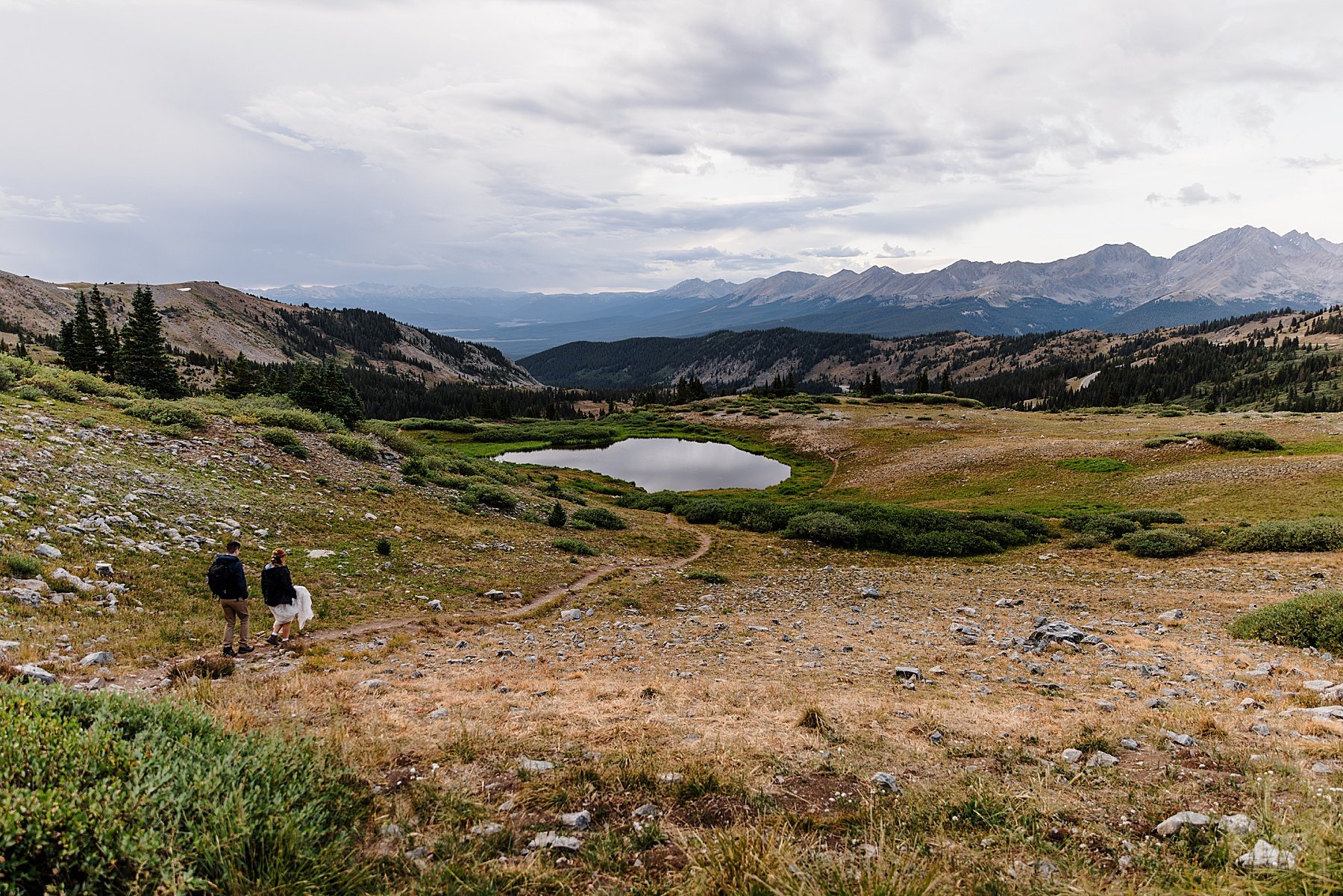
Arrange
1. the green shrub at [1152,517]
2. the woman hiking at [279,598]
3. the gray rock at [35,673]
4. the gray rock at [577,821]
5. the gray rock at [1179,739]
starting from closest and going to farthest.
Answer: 1. the gray rock at [577,821]
2. the gray rock at [1179,739]
3. the gray rock at [35,673]
4. the woman hiking at [279,598]
5. the green shrub at [1152,517]

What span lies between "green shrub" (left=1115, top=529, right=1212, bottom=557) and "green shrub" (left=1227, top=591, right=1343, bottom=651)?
38.2ft

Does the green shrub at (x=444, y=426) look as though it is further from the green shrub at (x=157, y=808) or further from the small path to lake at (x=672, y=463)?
the green shrub at (x=157, y=808)

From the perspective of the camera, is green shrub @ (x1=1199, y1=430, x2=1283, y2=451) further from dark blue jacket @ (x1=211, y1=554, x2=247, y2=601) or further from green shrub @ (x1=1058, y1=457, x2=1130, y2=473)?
dark blue jacket @ (x1=211, y1=554, x2=247, y2=601)

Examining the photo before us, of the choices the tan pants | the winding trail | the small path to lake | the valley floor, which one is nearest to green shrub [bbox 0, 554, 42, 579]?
the valley floor

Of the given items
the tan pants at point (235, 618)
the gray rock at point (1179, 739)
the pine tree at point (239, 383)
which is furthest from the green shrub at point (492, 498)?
the pine tree at point (239, 383)

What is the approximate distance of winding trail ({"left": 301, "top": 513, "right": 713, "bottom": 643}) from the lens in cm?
1339

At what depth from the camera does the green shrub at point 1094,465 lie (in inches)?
1724

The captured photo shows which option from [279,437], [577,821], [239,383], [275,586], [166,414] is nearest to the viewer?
[577,821]

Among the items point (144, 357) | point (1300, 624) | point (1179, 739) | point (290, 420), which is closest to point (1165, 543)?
point (1300, 624)

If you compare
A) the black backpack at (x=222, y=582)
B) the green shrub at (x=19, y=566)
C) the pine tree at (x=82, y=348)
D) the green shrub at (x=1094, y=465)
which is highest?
the pine tree at (x=82, y=348)

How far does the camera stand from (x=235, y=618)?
1181 centimetres

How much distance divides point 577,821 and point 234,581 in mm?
9503

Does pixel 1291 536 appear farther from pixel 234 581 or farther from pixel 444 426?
pixel 444 426

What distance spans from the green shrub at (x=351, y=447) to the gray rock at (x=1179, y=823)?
32.5 metres
